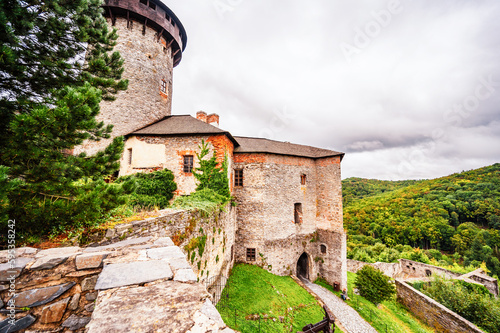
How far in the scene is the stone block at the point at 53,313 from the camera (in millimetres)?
2084

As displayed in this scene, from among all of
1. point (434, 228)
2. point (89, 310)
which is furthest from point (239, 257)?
point (434, 228)

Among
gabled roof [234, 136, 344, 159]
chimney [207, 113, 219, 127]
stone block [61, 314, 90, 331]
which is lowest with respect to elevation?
stone block [61, 314, 90, 331]

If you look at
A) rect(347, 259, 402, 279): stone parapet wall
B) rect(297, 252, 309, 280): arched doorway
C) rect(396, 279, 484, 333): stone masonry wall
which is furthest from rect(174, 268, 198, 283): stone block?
rect(347, 259, 402, 279): stone parapet wall

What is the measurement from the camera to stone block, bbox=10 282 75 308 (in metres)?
2.04

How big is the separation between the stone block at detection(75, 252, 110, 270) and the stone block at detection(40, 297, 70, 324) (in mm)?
377

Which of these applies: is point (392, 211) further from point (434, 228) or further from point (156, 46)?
point (156, 46)

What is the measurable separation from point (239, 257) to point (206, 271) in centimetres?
705

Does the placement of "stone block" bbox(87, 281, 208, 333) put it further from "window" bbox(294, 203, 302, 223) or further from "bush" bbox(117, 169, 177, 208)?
"window" bbox(294, 203, 302, 223)

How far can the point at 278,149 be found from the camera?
1642 centimetres

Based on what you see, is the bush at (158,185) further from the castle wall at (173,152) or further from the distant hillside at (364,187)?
the distant hillside at (364,187)

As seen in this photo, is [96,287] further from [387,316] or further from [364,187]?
[364,187]

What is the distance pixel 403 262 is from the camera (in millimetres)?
29984

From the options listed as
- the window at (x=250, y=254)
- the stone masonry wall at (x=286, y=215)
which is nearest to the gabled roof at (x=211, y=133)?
the stone masonry wall at (x=286, y=215)

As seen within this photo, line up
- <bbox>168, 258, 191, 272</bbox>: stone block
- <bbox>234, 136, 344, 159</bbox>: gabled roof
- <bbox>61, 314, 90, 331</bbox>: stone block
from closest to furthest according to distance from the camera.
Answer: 1. <bbox>61, 314, 90, 331</bbox>: stone block
2. <bbox>168, 258, 191, 272</bbox>: stone block
3. <bbox>234, 136, 344, 159</bbox>: gabled roof
